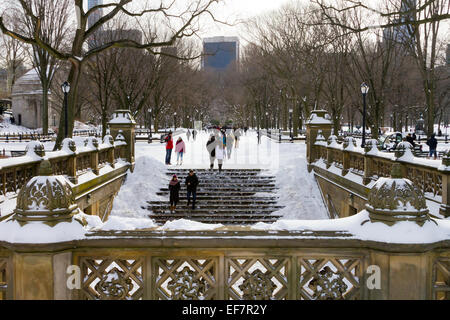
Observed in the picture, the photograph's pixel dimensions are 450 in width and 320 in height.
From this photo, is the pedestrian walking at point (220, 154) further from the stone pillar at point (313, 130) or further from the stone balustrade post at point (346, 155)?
the stone balustrade post at point (346, 155)

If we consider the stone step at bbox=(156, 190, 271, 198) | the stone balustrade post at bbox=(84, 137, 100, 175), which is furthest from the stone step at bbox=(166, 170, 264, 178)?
the stone balustrade post at bbox=(84, 137, 100, 175)

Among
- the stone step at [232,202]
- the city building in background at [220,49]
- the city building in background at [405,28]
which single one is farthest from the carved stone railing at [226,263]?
the city building in background at [220,49]

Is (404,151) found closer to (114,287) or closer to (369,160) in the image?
(369,160)

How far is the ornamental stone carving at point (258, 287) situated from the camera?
3.74 meters

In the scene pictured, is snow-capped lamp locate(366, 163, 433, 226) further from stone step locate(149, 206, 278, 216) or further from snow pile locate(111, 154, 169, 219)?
snow pile locate(111, 154, 169, 219)

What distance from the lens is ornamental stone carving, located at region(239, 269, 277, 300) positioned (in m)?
3.74

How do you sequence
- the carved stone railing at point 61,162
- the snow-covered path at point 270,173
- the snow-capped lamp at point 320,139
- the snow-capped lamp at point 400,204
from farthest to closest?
the snow-capped lamp at point 320,139, the snow-covered path at point 270,173, the carved stone railing at point 61,162, the snow-capped lamp at point 400,204

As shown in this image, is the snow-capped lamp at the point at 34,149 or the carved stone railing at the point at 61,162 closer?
the carved stone railing at the point at 61,162

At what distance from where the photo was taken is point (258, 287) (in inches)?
148

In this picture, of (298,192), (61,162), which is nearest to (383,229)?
(61,162)

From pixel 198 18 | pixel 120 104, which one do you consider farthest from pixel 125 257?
pixel 120 104

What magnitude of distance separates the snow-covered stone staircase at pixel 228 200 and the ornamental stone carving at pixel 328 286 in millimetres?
12724

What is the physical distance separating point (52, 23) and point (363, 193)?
2513 cm
